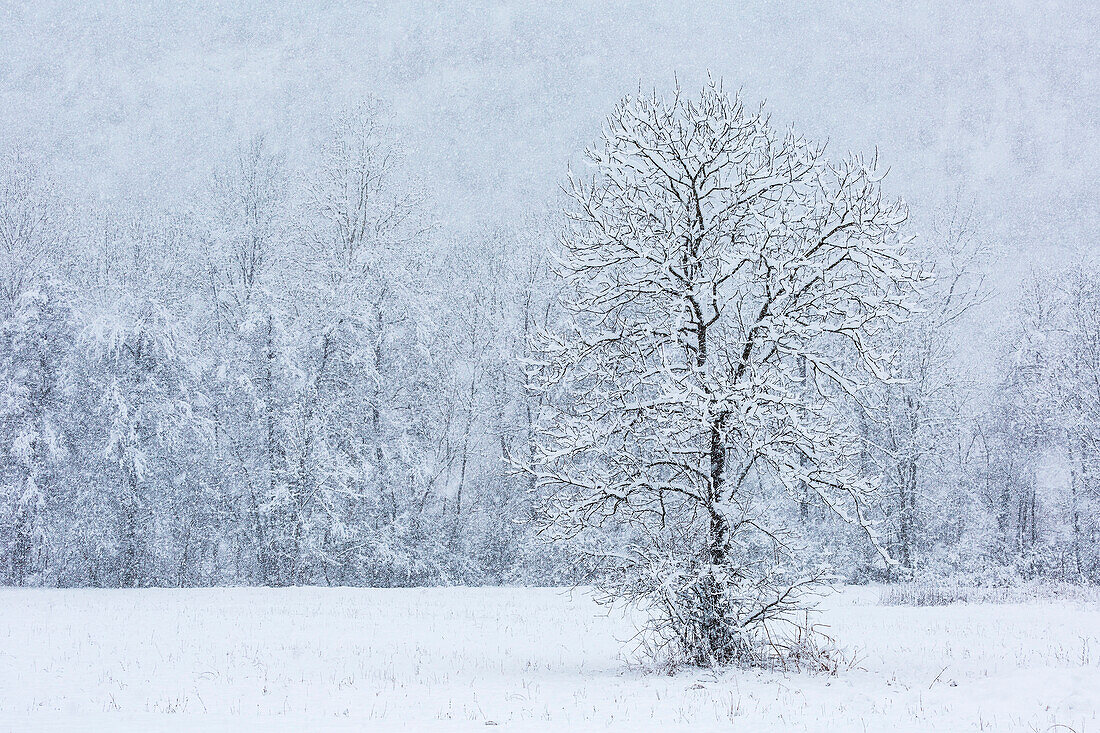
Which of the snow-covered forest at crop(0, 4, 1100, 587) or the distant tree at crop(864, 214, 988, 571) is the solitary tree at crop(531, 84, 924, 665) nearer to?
the snow-covered forest at crop(0, 4, 1100, 587)

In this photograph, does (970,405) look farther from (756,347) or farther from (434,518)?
(756,347)

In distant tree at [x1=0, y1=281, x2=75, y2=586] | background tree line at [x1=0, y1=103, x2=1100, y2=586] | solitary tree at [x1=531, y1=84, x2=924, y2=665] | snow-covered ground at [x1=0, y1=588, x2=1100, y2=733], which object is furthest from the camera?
background tree line at [x1=0, y1=103, x2=1100, y2=586]

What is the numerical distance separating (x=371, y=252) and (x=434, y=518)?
12099mm

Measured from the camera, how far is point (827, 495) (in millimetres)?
12273

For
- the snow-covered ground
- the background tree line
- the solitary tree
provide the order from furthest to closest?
the background tree line
the solitary tree
the snow-covered ground

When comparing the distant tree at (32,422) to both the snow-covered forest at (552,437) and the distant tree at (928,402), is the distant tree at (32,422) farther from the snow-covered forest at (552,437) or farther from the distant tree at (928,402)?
the distant tree at (928,402)

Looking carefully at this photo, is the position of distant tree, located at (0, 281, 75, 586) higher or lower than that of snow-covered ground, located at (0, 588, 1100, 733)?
higher

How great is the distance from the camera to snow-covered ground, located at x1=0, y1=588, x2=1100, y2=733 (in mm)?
8477

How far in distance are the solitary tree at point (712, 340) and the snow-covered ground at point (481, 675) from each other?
1.51 meters

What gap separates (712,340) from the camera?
13.0 m

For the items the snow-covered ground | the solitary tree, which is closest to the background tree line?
the snow-covered ground

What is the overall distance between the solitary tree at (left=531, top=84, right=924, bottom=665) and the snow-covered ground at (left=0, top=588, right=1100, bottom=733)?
151cm

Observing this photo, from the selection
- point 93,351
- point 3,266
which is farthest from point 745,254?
point 3,266

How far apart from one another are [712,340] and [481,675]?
6134mm
